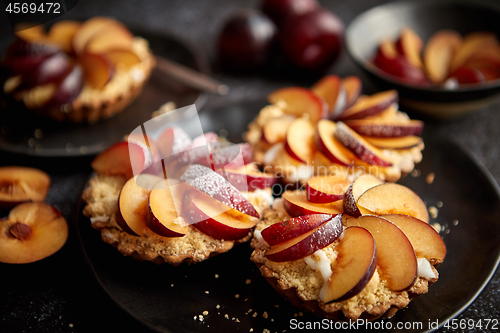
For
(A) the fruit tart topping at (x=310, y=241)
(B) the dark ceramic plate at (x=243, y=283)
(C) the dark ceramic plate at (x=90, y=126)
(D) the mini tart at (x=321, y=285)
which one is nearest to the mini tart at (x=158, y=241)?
(B) the dark ceramic plate at (x=243, y=283)

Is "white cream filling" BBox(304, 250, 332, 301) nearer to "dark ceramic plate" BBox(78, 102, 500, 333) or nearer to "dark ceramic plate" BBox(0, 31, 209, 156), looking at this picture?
"dark ceramic plate" BBox(78, 102, 500, 333)

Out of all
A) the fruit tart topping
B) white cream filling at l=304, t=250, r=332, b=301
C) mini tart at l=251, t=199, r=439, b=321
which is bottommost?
mini tart at l=251, t=199, r=439, b=321

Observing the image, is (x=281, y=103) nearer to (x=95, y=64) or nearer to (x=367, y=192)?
(x=367, y=192)

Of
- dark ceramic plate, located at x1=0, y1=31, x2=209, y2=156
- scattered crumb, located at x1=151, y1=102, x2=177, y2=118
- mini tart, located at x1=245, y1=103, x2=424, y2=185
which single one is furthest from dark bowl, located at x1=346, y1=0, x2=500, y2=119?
scattered crumb, located at x1=151, y1=102, x2=177, y2=118

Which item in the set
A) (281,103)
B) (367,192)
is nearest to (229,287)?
(367,192)

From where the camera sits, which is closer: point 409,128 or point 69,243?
point 69,243

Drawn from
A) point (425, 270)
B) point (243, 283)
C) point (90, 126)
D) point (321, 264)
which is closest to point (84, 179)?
point (90, 126)

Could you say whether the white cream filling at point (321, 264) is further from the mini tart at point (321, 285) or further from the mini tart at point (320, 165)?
the mini tart at point (320, 165)
